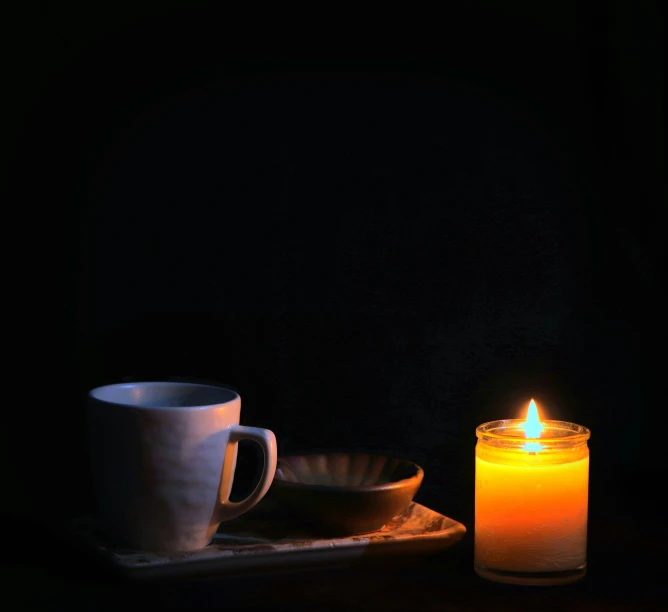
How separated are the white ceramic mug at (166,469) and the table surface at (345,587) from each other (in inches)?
1.7

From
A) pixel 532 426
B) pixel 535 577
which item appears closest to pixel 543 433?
pixel 532 426

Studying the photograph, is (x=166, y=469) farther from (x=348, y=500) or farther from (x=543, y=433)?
(x=543, y=433)

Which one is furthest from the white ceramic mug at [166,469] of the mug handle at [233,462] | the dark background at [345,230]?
the dark background at [345,230]

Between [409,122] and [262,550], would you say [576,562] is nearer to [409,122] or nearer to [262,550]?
[262,550]

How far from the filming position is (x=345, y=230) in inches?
40.4

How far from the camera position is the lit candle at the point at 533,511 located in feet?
2.68

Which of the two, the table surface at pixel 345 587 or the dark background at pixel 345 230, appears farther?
the dark background at pixel 345 230

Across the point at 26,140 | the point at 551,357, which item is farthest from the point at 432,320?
the point at 26,140

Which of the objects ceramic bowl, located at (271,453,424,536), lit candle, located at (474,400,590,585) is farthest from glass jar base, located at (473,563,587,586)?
ceramic bowl, located at (271,453,424,536)

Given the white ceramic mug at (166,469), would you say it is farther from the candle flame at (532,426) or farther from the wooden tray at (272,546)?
the candle flame at (532,426)

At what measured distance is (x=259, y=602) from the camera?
2.51ft

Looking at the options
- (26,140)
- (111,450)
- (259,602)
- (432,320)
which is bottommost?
(259,602)

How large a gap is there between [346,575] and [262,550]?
0.07 meters

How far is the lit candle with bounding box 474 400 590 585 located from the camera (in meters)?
0.82
